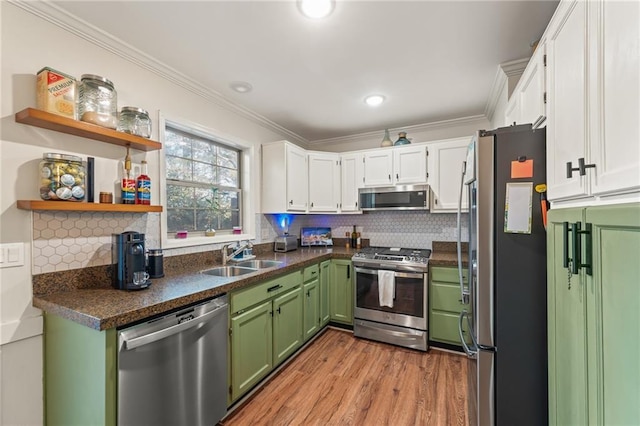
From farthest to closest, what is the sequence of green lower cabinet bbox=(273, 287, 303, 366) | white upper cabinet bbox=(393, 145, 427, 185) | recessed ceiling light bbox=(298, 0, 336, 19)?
white upper cabinet bbox=(393, 145, 427, 185) < green lower cabinet bbox=(273, 287, 303, 366) < recessed ceiling light bbox=(298, 0, 336, 19)

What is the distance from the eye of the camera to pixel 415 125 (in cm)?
348

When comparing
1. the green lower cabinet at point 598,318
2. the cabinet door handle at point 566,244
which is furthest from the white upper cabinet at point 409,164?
the cabinet door handle at point 566,244

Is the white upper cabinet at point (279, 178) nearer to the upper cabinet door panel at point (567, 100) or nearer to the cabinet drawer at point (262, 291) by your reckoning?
the cabinet drawer at point (262, 291)

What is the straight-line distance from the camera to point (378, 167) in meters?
3.43

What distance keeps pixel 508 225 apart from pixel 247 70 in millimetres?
2099

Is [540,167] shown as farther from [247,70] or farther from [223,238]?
[223,238]

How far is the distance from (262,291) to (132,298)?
0.89 metres

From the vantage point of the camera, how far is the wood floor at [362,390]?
1.86 m

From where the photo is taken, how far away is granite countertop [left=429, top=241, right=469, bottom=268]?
2.77 m

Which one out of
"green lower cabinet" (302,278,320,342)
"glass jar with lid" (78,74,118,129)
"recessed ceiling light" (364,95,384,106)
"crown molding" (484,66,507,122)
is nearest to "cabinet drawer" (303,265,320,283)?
"green lower cabinet" (302,278,320,342)

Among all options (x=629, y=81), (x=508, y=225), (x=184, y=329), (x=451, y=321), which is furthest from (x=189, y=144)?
(x=451, y=321)

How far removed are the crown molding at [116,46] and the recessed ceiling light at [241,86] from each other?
0.69 ft

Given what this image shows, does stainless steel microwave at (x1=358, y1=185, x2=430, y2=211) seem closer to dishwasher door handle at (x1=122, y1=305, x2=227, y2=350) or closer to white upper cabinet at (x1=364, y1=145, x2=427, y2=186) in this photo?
white upper cabinet at (x1=364, y1=145, x2=427, y2=186)

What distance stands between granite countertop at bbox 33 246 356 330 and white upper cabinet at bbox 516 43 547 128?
6.48 ft
